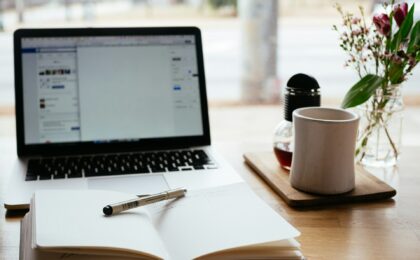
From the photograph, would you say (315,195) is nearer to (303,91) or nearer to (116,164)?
(303,91)

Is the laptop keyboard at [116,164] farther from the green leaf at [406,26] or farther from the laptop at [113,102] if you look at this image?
the green leaf at [406,26]

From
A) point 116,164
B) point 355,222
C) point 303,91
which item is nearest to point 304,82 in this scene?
point 303,91

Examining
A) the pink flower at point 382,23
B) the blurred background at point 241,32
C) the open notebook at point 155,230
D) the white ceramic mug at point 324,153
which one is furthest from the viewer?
the blurred background at point 241,32

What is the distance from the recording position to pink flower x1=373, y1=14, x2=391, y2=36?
1.02m

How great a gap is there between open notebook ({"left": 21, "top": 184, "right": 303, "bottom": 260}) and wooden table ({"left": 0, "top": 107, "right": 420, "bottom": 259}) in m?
0.07

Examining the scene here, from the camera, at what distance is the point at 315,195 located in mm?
949

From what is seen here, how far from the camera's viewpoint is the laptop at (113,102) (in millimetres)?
1120

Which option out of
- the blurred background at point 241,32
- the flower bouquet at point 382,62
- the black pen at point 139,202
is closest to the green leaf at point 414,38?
the flower bouquet at point 382,62

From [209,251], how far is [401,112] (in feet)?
2.04

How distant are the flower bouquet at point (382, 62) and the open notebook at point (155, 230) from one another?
0.37m

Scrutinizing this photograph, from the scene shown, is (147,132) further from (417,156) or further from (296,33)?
(296,33)

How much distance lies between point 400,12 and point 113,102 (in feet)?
2.06

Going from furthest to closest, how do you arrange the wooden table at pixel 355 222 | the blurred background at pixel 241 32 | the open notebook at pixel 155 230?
1. the blurred background at pixel 241 32
2. the wooden table at pixel 355 222
3. the open notebook at pixel 155 230

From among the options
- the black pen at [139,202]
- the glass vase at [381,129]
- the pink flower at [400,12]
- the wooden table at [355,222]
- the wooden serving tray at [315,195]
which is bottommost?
the wooden table at [355,222]
